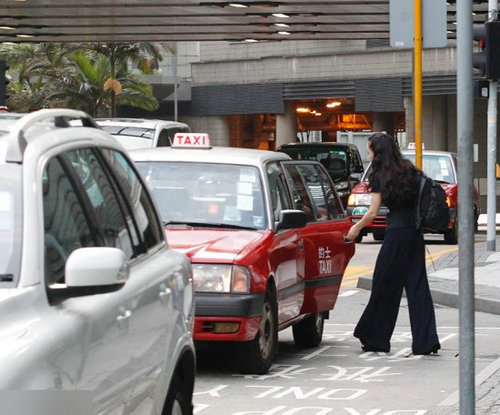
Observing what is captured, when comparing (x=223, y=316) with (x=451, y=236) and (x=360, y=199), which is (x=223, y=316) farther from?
(x=451, y=236)

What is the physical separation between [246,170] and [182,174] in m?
0.49

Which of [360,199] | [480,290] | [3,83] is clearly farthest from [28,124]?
[360,199]

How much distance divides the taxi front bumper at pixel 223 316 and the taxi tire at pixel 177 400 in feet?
12.7

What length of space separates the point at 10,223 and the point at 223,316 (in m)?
5.48

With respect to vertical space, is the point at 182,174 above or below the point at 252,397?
above

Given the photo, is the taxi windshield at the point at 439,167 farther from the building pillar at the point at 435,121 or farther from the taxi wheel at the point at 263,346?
the building pillar at the point at 435,121

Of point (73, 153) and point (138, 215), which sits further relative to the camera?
point (138, 215)

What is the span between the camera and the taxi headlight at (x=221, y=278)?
10.1 metres

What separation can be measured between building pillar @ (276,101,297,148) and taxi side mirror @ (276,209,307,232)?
1903 inches

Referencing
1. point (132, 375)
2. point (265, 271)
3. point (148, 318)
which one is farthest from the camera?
point (265, 271)

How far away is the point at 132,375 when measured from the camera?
16.3 feet

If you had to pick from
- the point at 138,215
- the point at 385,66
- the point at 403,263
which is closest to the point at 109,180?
the point at 138,215

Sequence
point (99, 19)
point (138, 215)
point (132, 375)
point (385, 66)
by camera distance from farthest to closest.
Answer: point (385, 66) → point (99, 19) → point (138, 215) → point (132, 375)

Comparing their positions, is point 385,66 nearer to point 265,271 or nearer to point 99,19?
point 99,19
